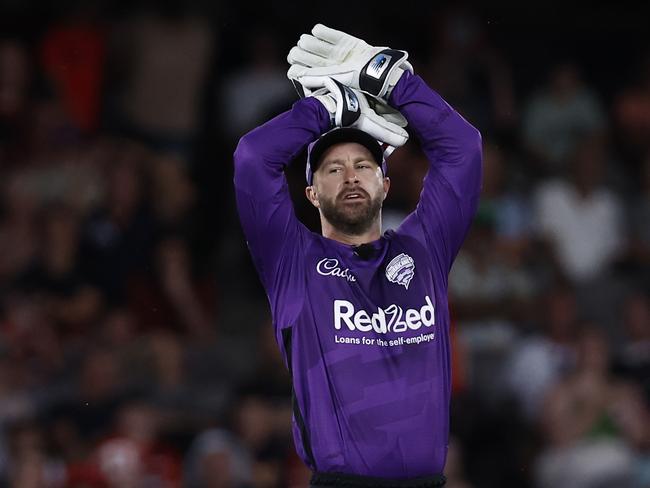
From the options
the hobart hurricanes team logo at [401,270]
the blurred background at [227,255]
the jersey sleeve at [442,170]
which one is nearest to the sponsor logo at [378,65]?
the jersey sleeve at [442,170]

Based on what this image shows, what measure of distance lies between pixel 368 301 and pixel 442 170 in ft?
2.08

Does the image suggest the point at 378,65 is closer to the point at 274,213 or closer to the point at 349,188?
the point at 349,188

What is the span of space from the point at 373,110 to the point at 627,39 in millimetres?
7944

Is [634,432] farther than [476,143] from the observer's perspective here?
Yes

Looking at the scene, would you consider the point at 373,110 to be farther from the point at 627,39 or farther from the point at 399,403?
the point at 627,39

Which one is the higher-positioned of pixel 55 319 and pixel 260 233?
pixel 260 233

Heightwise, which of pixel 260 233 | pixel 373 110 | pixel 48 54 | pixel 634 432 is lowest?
pixel 634 432

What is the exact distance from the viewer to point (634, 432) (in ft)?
Answer: 31.1

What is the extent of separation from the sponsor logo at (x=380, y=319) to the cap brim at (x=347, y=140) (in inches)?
23.0

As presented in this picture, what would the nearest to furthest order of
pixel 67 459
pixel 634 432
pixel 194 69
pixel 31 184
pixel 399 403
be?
pixel 399 403 → pixel 67 459 → pixel 634 432 → pixel 31 184 → pixel 194 69

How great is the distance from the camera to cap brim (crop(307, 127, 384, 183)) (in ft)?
18.0

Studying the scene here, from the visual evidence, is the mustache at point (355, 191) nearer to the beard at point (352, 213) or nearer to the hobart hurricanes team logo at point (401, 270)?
the beard at point (352, 213)

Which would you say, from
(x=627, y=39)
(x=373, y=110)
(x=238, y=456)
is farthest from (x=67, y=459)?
(x=627, y=39)

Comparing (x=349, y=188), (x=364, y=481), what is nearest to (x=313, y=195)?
(x=349, y=188)
